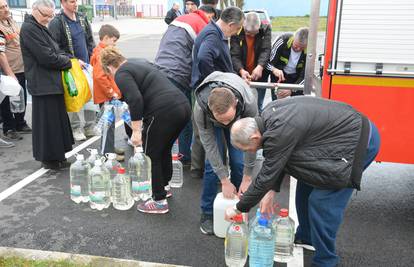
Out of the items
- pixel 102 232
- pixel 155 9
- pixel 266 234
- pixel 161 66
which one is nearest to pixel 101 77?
pixel 161 66

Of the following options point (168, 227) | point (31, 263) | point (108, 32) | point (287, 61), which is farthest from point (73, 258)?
point (287, 61)

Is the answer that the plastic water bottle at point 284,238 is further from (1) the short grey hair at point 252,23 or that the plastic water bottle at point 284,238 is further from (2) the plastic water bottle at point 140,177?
(1) the short grey hair at point 252,23

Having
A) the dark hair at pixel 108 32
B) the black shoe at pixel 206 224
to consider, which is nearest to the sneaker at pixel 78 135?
the dark hair at pixel 108 32

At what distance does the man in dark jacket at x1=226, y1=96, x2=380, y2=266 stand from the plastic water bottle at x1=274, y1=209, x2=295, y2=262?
0.48 m

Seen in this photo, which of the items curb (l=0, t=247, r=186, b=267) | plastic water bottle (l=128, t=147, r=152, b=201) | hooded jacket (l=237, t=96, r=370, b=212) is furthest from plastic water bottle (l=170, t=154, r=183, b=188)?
hooded jacket (l=237, t=96, r=370, b=212)

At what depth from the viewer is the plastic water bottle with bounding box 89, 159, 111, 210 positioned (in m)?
4.34

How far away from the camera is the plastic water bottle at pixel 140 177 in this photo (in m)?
4.55

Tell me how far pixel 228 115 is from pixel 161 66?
212 cm

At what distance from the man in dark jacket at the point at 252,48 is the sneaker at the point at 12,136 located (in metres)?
3.50

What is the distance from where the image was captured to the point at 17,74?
6.39 metres

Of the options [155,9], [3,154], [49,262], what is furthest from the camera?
[155,9]

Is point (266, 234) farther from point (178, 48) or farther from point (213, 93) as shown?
point (178, 48)

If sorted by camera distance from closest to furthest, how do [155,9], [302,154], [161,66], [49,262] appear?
1. [302,154]
2. [49,262]
3. [161,66]
4. [155,9]

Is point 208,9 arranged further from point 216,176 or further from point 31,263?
point 31,263
